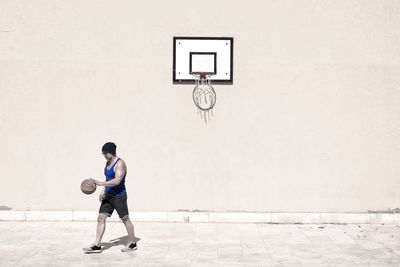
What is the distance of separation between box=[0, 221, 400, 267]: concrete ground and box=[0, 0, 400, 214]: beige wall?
2.36 ft

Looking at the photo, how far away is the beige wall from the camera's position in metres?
12.8

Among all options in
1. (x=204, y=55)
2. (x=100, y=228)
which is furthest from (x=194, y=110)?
(x=100, y=228)

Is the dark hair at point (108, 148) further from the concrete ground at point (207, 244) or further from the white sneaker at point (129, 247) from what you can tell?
the concrete ground at point (207, 244)

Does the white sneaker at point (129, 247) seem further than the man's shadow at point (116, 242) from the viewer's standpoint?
No

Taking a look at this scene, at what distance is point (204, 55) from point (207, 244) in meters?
4.14

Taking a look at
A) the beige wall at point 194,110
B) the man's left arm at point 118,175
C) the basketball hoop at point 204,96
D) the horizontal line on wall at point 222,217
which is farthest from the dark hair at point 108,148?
the basketball hoop at point 204,96

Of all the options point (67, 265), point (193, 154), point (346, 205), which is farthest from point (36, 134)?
point (346, 205)

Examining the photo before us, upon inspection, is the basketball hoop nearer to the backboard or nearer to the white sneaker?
the backboard

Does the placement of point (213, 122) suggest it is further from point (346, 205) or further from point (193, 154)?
point (346, 205)

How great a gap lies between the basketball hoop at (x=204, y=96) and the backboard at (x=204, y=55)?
5.4 inches

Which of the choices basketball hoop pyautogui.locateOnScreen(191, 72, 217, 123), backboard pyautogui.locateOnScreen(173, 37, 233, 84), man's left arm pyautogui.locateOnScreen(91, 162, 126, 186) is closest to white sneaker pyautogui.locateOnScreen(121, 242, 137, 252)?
man's left arm pyautogui.locateOnScreen(91, 162, 126, 186)

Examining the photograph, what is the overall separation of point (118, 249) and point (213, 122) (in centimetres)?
368

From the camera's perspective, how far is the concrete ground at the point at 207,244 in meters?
9.61

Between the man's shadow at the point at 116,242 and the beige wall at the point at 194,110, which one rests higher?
the beige wall at the point at 194,110
